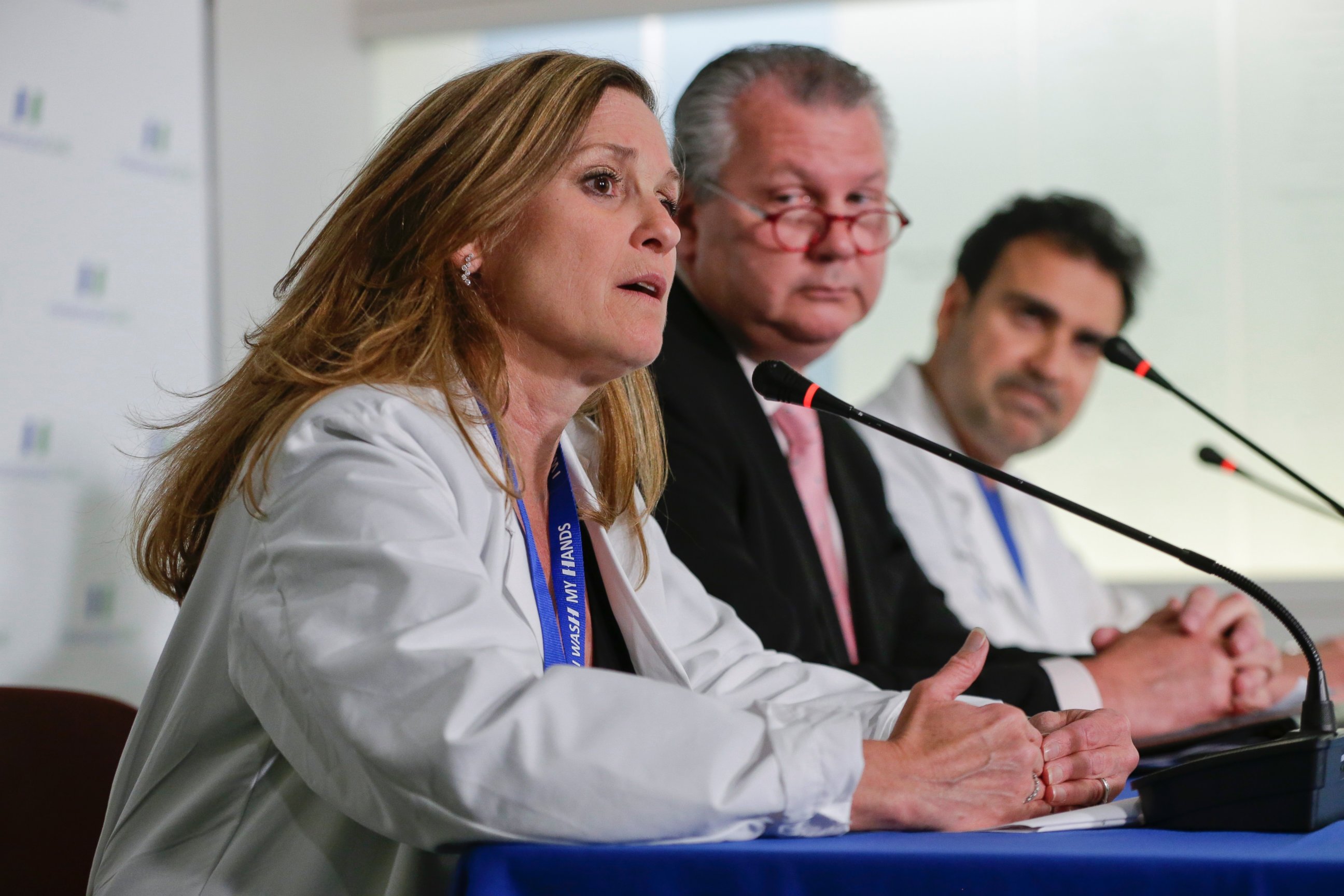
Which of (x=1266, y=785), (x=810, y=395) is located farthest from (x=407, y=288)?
(x=1266, y=785)

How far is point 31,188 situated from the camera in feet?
9.98

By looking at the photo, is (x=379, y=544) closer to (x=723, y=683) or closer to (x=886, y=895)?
(x=886, y=895)

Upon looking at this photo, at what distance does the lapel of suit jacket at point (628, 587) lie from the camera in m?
1.45

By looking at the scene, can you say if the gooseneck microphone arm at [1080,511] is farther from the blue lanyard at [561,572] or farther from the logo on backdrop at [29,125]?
the logo on backdrop at [29,125]

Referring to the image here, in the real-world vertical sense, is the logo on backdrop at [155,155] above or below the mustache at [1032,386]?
above

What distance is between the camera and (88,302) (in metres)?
3.18

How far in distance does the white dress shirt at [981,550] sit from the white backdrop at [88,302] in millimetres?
1769

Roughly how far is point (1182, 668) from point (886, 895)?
119cm

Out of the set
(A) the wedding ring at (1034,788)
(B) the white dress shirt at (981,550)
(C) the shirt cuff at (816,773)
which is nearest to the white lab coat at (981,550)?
(B) the white dress shirt at (981,550)

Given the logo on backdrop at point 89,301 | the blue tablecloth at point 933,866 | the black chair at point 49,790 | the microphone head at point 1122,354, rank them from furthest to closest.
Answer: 1. the logo on backdrop at point 89,301
2. the microphone head at point 1122,354
3. the black chair at point 49,790
4. the blue tablecloth at point 933,866

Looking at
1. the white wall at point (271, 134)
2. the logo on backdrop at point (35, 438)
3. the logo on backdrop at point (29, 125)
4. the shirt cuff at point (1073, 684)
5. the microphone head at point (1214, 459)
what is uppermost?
the white wall at point (271, 134)

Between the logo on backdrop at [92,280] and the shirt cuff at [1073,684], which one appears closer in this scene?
the shirt cuff at [1073,684]

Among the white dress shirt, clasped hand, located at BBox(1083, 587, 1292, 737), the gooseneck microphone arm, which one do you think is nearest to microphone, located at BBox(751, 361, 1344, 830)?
the gooseneck microphone arm

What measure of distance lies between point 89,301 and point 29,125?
0.43 meters
